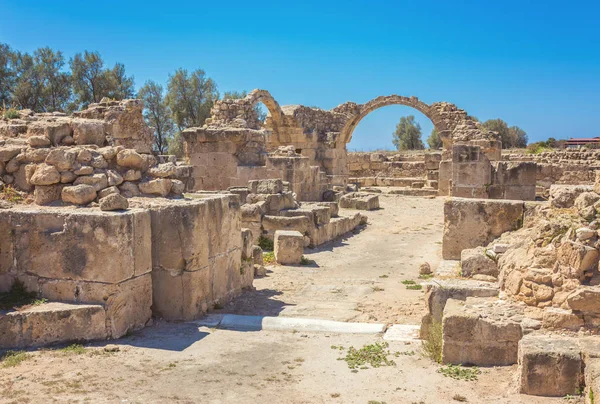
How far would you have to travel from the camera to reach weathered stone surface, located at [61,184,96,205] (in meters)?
5.49

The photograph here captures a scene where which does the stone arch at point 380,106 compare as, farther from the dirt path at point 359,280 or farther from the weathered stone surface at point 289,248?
the weathered stone surface at point 289,248

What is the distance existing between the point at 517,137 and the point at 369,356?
42369 mm

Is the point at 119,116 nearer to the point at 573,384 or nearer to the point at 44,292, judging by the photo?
the point at 44,292

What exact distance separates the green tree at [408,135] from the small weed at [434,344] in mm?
45439

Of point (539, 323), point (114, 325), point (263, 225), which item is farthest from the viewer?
point (263, 225)

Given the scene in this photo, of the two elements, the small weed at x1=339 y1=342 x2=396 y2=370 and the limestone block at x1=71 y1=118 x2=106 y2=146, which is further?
the limestone block at x1=71 y1=118 x2=106 y2=146

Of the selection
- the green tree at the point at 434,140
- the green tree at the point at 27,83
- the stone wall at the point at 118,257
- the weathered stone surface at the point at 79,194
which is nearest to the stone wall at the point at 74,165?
the weathered stone surface at the point at 79,194

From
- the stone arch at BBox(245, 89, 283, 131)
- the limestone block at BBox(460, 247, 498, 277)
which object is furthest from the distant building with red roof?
the limestone block at BBox(460, 247, 498, 277)

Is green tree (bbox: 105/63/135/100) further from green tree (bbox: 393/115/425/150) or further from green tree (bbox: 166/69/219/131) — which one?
green tree (bbox: 393/115/425/150)

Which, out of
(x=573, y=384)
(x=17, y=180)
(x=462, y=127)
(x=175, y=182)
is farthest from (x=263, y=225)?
(x=462, y=127)

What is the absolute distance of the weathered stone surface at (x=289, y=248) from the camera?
9602 mm

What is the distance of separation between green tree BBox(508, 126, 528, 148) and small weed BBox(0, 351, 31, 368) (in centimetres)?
4174

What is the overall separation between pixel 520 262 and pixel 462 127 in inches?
692

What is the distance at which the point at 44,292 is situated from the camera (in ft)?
17.4
